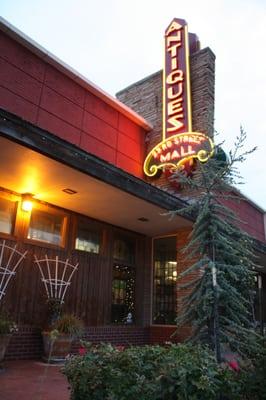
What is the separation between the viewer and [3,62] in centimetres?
788

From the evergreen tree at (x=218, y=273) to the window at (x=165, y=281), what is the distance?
15.8 feet

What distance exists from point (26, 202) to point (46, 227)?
834 millimetres

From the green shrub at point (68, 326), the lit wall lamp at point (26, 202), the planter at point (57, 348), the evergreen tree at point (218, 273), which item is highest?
the lit wall lamp at point (26, 202)

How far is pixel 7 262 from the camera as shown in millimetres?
7496

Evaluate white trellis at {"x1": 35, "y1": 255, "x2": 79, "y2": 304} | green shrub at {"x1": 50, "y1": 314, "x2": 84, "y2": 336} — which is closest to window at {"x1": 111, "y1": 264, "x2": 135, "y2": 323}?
white trellis at {"x1": 35, "y1": 255, "x2": 79, "y2": 304}

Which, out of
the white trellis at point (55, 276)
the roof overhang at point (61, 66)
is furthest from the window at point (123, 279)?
the roof overhang at point (61, 66)

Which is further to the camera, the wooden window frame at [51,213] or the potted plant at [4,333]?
the wooden window frame at [51,213]

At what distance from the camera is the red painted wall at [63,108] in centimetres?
801

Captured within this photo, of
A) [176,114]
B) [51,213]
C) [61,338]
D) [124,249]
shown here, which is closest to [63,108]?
[51,213]

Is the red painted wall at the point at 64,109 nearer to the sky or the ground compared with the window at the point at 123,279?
nearer to the sky

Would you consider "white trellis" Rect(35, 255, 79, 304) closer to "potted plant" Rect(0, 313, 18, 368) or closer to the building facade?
the building facade

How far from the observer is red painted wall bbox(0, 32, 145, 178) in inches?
315

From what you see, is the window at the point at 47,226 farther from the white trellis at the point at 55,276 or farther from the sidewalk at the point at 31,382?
the sidewalk at the point at 31,382

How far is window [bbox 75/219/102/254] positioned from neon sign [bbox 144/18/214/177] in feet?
7.84
